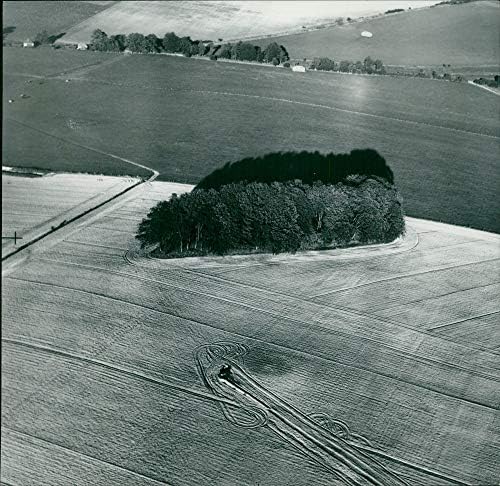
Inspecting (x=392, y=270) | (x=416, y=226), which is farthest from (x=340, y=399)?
(x=416, y=226)

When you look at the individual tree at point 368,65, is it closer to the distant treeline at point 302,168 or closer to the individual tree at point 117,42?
the distant treeline at point 302,168

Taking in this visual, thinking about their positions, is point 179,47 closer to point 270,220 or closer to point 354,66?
point 354,66

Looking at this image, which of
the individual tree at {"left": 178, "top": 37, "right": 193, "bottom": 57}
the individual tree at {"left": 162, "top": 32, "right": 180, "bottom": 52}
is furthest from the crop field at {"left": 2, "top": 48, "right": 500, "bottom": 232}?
the individual tree at {"left": 162, "top": 32, "right": 180, "bottom": 52}

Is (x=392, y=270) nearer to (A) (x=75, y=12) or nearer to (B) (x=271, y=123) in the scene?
(B) (x=271, y=123)

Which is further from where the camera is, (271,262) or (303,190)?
(303,190)

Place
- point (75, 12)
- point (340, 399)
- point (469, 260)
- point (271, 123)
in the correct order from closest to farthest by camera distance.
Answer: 1. point (340, 399)
2. point (469, 260)
3. point (271, 123)
4. point (75, 12)

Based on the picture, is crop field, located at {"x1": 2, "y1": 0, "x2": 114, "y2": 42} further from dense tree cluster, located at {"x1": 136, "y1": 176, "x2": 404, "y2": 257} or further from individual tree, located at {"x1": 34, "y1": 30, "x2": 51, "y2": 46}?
dense tree cluster, located at {"x1": 136, "y1": 176, "x2": 404, "y2": 257}
